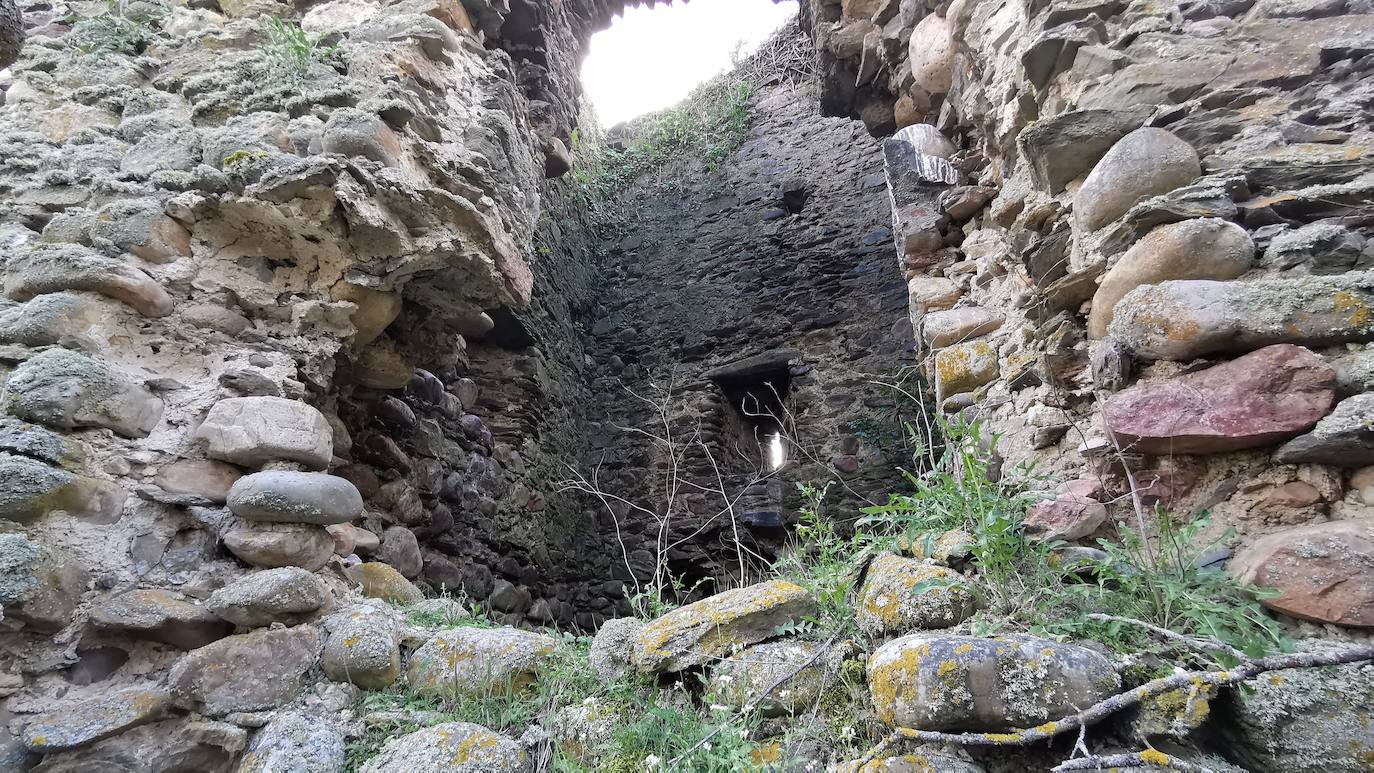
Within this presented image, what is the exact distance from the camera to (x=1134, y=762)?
2.59 ft

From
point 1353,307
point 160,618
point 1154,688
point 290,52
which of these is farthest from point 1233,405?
point 290,52

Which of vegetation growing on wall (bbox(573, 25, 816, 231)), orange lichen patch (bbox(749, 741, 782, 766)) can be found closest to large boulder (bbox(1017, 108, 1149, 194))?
orange lichen patch (bbox(749, 741, 782, 766))

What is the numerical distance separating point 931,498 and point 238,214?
7.31ft

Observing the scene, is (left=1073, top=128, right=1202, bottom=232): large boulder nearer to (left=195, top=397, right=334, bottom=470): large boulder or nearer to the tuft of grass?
the tuft of grass

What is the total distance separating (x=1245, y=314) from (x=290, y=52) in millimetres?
3040

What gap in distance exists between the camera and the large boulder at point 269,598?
1.47m

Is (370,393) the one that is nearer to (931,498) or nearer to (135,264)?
(135,264)

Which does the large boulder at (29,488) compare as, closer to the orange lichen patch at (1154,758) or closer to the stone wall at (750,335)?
the orange lichen patch at (1154,758)

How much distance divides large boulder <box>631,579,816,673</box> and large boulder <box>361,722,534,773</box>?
1.03 feet

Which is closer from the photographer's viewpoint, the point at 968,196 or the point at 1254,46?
the point at 1254,46

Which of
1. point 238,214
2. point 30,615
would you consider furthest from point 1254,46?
point 30,615

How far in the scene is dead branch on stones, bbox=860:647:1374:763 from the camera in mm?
797

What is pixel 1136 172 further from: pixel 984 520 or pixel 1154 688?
pixel 1154 688

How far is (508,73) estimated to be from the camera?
3521 mm
